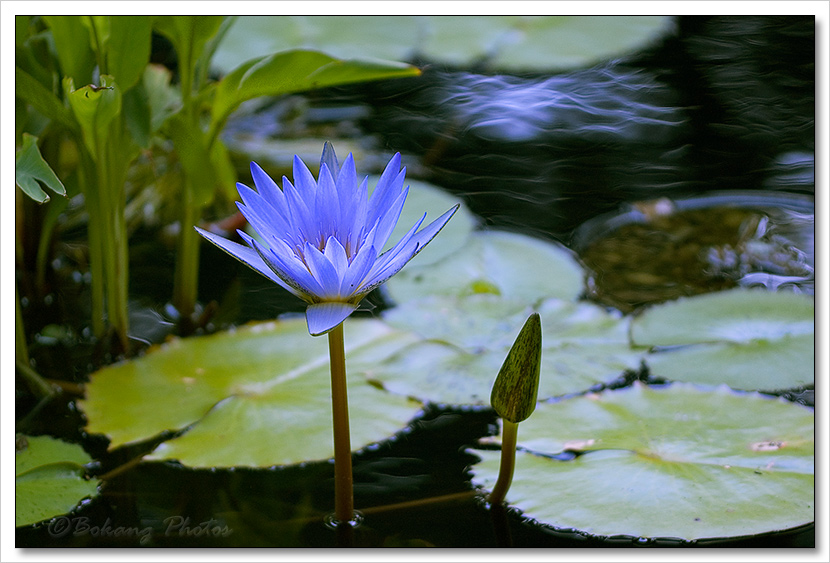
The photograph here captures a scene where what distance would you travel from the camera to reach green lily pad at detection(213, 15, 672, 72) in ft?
7.97

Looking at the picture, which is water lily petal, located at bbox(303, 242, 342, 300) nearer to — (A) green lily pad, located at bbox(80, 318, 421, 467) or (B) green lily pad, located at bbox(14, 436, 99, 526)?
(A) green lily pad, located at bbox(80, 318, 421, 467)

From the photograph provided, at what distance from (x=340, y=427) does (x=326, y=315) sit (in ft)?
0.59

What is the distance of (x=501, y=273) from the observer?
1.60m

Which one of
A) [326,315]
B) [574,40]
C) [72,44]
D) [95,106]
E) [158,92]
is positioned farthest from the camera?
[574,40]

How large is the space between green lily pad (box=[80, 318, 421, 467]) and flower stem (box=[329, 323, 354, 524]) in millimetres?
144

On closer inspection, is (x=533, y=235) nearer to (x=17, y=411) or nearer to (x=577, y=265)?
(x=577, y=265)

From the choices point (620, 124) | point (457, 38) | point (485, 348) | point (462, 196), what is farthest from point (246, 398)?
point (457, 38)

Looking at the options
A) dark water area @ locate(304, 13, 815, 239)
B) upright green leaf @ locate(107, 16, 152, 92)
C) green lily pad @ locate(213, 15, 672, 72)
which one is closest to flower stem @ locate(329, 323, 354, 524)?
upright green leaf @ locate(107, 16, 152, 92)

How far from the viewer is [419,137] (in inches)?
83.0

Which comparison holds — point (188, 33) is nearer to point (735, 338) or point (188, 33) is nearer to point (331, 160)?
point (331, 160)

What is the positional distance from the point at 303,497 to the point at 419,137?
130 cm

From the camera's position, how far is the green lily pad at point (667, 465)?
96 cm

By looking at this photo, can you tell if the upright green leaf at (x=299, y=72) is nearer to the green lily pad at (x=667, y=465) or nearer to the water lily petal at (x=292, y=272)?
the water lily petal at (x=292, y=272)

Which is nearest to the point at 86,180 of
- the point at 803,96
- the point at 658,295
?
the point at 658,295
